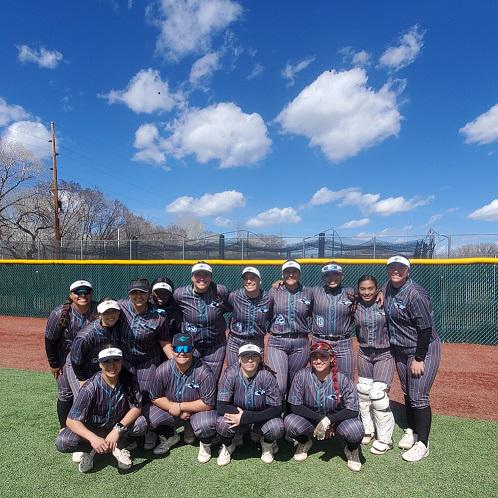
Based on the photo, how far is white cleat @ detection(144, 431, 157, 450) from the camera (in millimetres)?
3326

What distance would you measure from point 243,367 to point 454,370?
4203 mm

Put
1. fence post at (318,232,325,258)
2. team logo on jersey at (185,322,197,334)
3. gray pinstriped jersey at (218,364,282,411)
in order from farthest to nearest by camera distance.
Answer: fence post at (318,232,325,258), team logo on jersey at (185,322,197,334), gray pinstriped jersey at (218,364,282,411)

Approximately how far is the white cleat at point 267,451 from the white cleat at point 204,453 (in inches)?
17.4

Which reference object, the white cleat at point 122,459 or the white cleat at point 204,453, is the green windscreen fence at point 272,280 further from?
the white cleat at point 122,459

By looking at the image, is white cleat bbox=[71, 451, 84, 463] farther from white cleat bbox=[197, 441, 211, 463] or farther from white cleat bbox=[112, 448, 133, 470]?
white cleat bbox=[197, 441, 211, 463]

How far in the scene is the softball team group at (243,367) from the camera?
3072 millimetres

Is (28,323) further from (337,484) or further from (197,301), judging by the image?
(337,484)

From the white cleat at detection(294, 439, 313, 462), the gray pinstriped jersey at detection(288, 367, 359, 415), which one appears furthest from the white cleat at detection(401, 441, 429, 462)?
the white cleat at detection(294, 439, 313, 462)

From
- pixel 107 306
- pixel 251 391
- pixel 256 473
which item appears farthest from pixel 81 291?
pixel 256 473

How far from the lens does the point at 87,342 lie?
10.4 feet

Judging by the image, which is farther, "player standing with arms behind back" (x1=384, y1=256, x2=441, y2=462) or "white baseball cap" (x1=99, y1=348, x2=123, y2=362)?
"player standing with arms behind back" (x1=384, y1=256, x2=441, y2=462)

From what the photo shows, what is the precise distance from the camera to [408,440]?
337 cm

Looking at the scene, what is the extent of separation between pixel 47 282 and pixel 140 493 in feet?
31.2

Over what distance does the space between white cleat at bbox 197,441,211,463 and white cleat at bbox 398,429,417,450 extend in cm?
167
